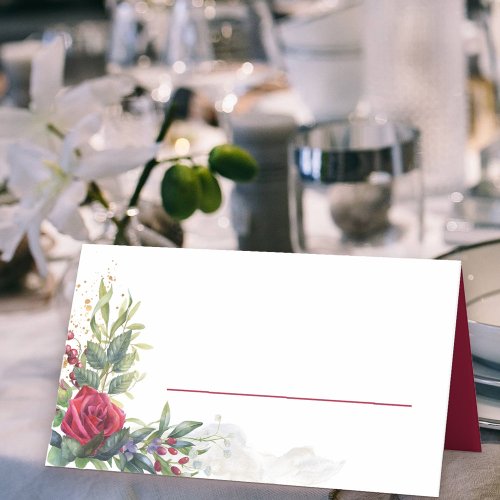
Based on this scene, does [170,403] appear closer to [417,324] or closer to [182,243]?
[417,324]

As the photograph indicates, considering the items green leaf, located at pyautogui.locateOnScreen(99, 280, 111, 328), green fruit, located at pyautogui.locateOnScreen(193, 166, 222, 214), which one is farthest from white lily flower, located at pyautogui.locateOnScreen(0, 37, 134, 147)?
green leaf, located at pyautogui.locateOnScreen(99, 280, 111, 328)

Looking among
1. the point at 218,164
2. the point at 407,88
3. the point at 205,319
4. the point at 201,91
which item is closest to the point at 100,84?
the point at 218,164

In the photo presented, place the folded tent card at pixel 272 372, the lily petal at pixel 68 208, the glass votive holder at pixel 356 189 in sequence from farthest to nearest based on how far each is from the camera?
1. the glass votive holder at pixel 356 189
2. the lily petal at pixel 68 208
3. the folded tent card at pixel 272 372

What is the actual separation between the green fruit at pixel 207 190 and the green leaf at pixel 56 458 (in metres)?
0.22

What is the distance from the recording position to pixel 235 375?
0.49 meters

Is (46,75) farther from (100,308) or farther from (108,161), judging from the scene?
(100,308)

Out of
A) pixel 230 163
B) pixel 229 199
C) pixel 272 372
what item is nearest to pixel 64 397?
pixel 272 372

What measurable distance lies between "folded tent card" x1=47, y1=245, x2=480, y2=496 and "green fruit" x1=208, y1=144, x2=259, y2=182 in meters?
0.16

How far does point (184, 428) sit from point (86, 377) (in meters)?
0.07

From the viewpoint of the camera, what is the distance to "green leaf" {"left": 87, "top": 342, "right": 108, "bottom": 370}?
0.52 m

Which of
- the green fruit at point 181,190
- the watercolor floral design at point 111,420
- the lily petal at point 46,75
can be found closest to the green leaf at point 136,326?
the watercolor floral design at point 111,420

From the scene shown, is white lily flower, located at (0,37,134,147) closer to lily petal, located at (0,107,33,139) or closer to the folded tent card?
lily petal, located at (0,107,33,139)

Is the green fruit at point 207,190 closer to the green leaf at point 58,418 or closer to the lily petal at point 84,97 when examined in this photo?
the lily petal at point 84,97

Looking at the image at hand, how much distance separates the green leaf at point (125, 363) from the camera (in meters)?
0.51
